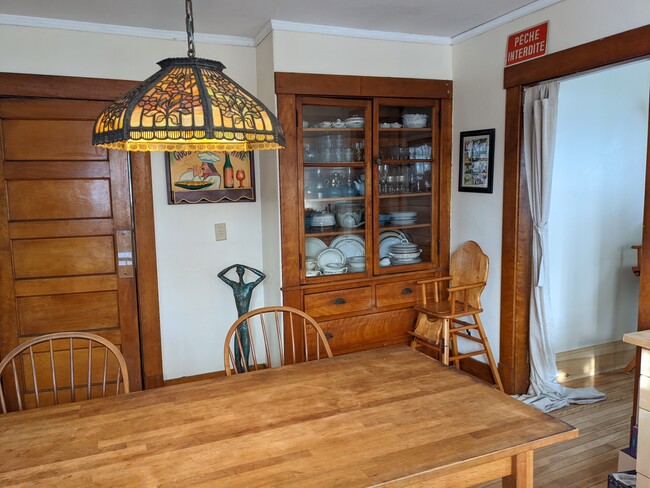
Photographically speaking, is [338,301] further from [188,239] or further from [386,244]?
[188,239]

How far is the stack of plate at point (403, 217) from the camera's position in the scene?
360 cm

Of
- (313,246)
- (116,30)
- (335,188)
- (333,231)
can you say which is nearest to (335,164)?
(335,188)

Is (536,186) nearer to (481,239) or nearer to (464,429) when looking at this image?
(481,239)

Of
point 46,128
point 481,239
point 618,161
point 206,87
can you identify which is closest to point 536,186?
point 481,239

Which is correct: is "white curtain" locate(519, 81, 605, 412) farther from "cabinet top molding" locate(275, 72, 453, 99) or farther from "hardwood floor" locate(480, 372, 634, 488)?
"cabinet top molding" locate(275, 72, 453, 99)

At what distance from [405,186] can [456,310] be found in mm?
928

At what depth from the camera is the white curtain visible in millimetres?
2881

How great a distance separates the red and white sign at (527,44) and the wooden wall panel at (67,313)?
9.34 ft

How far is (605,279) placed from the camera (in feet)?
12.4

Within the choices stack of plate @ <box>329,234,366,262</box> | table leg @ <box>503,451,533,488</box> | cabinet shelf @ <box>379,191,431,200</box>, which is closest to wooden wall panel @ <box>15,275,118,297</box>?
stack of plate @ <box>329,234,366,262</box>

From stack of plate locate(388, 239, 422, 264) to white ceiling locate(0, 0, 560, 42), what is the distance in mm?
1425

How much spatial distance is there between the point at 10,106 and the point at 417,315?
2870 mm

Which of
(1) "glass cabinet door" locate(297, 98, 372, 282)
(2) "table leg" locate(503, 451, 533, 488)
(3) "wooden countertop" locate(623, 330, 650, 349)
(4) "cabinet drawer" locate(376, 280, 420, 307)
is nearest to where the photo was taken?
(2) "table leg" locate(503, 451, 533, 488)

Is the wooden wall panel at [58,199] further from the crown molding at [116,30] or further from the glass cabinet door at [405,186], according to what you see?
the glass cabinet door at [405,186]
